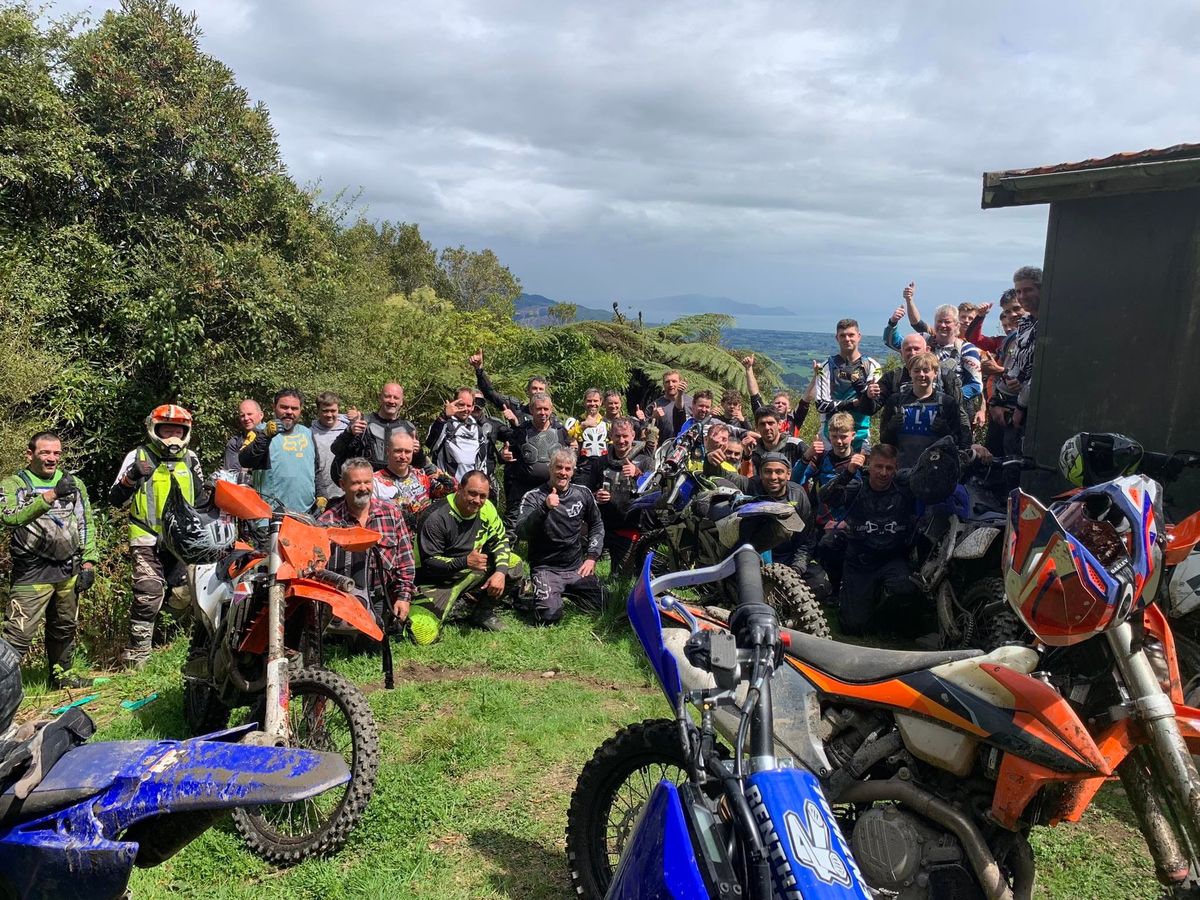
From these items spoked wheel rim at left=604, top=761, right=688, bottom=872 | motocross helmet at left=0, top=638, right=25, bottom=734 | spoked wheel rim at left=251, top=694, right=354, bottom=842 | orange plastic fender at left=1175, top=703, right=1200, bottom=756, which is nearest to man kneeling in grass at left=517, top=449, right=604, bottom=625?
spoked wheel rim at left=251, top=694, right=354, bottom=842

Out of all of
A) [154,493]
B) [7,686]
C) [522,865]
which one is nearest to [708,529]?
[522,865]

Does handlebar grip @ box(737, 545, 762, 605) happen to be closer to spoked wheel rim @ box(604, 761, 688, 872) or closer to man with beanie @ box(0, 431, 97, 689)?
spoked wheel rim @ box(604, 761, 688, 872)

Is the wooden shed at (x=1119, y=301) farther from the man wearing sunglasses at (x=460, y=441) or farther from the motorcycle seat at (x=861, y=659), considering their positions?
the man wearing sunglasses at (x=460, y=441)

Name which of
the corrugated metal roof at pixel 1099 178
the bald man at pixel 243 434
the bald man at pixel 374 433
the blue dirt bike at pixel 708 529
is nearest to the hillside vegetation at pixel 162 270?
the bald man at pixel 243 434

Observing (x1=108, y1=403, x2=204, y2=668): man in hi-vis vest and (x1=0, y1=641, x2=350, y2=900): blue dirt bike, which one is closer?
(x1=0, y1=641, x2=350, y2=900): blue dirt bike

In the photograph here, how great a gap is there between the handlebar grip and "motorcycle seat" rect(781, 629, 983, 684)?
824mm

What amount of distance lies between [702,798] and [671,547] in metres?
4.27

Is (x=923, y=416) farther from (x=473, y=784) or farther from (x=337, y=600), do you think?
(x=337, y=600)

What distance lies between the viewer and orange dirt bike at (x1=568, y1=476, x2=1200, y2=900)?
2.27m

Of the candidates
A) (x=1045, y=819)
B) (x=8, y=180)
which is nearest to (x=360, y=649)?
(x=1045, y=819)

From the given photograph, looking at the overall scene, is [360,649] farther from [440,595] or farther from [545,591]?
[545,591]

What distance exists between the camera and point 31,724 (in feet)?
5.93

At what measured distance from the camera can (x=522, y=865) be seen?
3305 mm

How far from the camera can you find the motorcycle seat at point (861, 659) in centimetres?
264
